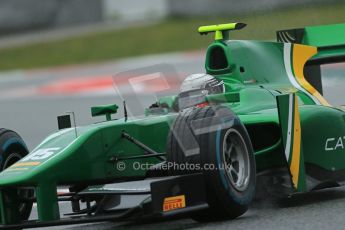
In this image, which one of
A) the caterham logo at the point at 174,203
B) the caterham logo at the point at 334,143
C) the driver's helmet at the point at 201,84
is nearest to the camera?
the caterham logo at the point at 174,203

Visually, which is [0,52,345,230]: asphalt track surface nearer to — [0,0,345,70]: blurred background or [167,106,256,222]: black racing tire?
[167,106,256,222]: black racing tire

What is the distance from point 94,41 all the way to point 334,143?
21.1 m

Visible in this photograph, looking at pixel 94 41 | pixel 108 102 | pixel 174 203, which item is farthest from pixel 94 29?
pixel 174 203

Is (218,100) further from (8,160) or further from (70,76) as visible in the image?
(70,76)

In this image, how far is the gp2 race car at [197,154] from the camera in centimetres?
563

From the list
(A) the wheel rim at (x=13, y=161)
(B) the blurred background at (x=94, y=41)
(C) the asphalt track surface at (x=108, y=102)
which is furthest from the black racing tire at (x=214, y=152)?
(B) the blurred background at (x=94, y=41)

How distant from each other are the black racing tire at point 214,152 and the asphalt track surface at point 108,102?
108mm

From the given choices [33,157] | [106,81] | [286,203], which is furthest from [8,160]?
[106,81]

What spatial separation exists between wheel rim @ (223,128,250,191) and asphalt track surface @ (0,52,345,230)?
25 cm

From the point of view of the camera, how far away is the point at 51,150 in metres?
5.89

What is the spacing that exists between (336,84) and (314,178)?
1897 millimetres

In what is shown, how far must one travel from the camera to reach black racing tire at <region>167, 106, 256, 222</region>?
18.5 feet

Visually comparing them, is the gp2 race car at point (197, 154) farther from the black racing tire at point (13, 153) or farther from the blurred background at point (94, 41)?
the blurred background at point (94, 41)

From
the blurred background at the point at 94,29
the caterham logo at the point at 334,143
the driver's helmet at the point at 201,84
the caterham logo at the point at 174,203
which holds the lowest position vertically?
the caterham logo at the point at 174,203
